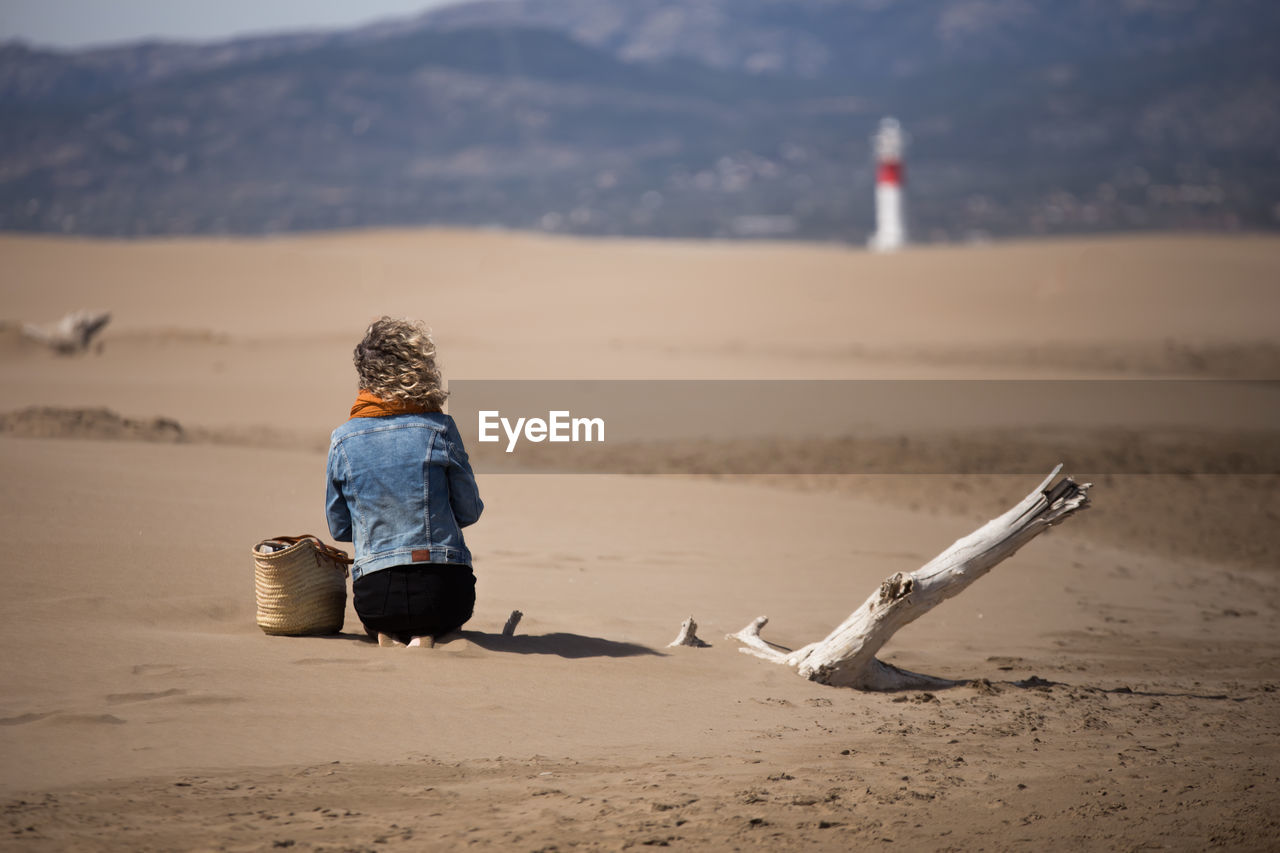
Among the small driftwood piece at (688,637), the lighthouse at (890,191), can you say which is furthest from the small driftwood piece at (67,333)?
the lighthouse at (890,191)

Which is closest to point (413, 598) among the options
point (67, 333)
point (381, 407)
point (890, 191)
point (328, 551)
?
point (328, 551)

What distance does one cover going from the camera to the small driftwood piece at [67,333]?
782 inches

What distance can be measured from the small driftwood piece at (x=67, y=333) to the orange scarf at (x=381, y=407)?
16.6 m

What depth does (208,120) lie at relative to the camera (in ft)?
534

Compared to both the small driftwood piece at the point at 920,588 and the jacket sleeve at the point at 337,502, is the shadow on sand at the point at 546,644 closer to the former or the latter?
the jacket sleeve at the point at 337,502

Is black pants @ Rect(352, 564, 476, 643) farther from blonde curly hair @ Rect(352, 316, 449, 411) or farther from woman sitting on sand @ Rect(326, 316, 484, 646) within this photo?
blonde curly hair @ Rect(352, 316, 449, 411)

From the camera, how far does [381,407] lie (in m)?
5.02

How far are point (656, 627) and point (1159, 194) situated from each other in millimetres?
129603

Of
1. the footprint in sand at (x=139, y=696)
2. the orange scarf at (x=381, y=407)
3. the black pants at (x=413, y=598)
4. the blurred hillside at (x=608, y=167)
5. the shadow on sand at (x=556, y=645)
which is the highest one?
the blurred hillside at (x=608, y=167)

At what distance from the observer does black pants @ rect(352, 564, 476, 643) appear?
5004 millimetres

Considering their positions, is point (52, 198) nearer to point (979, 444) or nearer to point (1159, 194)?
point (979, 444)

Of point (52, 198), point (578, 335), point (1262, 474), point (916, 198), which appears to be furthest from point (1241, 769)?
point (916, 198)

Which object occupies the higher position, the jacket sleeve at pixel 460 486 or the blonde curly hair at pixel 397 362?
the blonde curly hair at pixel 397 362

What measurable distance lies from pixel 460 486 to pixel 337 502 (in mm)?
474
